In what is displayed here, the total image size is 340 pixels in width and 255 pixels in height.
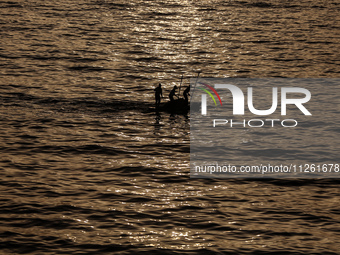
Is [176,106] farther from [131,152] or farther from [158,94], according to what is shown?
[131,152]

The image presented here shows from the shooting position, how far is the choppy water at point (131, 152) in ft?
83.6

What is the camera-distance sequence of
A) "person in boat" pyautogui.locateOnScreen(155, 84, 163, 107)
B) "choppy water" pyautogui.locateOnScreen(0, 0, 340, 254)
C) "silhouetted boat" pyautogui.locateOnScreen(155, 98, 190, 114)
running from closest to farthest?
"choppy water" pyautogui.locateOnScreen(0, 0, 340, 254) < "person in boat" pyautogui.locateOnScreen(155, 84, 163, 107) < "silhouetted boat" pyautogui.locateOnScreen(155, 98, 190, 114)

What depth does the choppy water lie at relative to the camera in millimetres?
25469

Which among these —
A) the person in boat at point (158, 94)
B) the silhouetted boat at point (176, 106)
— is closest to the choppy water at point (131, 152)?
the silhouetted boat at point (176, 106)

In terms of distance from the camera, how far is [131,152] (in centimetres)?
3556

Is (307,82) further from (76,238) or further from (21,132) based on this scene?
(76,238)

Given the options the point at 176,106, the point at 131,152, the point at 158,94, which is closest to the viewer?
the point at 131,152

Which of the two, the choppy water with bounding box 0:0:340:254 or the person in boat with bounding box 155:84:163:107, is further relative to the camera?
the person in boat with bounding box 155:84:163:107

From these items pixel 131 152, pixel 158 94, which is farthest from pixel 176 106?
pixel 131 152

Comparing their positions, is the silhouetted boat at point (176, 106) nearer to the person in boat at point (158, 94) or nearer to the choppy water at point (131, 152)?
the person in boat at point (158, 94)

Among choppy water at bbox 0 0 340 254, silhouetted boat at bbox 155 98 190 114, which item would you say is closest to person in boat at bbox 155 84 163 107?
silhouetted boat at bbox 155 98 190 114

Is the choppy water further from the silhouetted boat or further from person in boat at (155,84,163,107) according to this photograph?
person in boat at (155,84,163,107)

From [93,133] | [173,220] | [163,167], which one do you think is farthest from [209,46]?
[173,220]

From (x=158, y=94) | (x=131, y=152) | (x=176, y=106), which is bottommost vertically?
(x=131, y=152)
